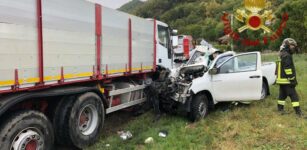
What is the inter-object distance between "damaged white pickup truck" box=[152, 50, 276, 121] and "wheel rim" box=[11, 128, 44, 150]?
3.28 meters

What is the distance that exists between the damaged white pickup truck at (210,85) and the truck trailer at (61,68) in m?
1.04

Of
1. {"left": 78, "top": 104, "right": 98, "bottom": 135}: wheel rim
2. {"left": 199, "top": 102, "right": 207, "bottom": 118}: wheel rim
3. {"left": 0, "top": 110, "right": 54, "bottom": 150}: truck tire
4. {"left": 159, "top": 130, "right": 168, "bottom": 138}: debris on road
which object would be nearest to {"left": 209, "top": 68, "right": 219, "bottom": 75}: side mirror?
{"left": 199, "top": 102, "right": 207, "bottom": 118}: wheel rim

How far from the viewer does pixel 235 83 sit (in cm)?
711

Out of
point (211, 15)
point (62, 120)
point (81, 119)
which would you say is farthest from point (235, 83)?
point (211, 15)

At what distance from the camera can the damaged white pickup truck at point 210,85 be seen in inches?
261

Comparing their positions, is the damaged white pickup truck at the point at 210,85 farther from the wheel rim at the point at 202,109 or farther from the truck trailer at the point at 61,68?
the truck trailer at the point at 61,68

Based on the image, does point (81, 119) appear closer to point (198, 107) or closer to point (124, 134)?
point (124, 134)

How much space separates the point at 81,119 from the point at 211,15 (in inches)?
2756

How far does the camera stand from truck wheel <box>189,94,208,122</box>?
258 inches

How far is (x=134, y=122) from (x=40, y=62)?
3.31 m

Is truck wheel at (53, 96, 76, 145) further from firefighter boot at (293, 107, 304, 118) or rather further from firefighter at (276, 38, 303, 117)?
firefighter boot at (293, 107, 304, 118)

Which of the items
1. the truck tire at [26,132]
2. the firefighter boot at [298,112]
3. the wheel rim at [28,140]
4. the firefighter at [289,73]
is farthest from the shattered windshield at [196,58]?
the wheel rim at [28,140]

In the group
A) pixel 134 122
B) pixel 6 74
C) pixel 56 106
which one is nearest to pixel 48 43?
pixel 6 74

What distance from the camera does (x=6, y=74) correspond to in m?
3.71
